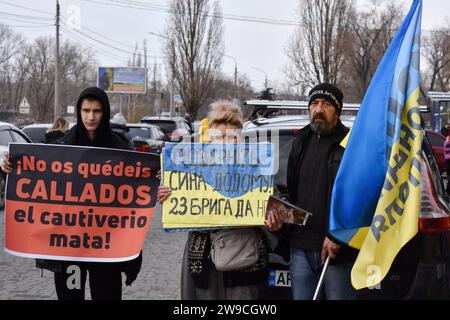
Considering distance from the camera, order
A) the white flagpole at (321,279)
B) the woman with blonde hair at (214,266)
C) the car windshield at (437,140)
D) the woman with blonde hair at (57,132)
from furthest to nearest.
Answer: the car windshield at (437,140), the woman with blonde hair at (57,132), the woman with blonde hair at (214,266), the white flagpole at (321,279)

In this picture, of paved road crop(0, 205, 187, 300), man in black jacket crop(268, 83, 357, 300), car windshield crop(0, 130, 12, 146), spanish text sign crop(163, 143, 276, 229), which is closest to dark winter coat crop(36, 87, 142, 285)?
spanish text sign crop(163, 143, 276, 229)

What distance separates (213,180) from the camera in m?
3.50

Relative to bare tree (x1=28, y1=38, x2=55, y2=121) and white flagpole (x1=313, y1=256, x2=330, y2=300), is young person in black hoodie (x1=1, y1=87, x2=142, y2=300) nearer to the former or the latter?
white flagpole (x1=313, y1=256, x2=330, y2=300)

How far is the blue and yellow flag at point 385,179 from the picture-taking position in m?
3.00

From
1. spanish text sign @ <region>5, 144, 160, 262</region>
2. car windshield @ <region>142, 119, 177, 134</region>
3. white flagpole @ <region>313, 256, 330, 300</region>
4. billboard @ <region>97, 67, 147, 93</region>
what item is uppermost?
billboard @ <region>97, 67, 147, 93</region>

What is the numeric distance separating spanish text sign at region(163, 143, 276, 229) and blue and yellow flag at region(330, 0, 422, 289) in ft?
1.89

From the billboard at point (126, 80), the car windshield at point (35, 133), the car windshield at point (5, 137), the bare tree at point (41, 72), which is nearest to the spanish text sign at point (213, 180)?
the car windshield at point (5, 137)

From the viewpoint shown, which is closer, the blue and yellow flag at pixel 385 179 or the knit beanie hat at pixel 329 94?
the blue and yellow flag at pixel 385 179

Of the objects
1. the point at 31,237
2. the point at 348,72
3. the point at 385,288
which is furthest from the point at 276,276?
the point at 348,72

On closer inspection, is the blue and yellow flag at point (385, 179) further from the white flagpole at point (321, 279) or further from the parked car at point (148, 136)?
the parked car at point (148, 136)

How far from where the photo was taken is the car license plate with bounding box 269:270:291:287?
12.9ft

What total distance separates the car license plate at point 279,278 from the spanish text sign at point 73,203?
0.92 meters

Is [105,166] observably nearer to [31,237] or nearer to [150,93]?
[31,237]

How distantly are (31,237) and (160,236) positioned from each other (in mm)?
5068
